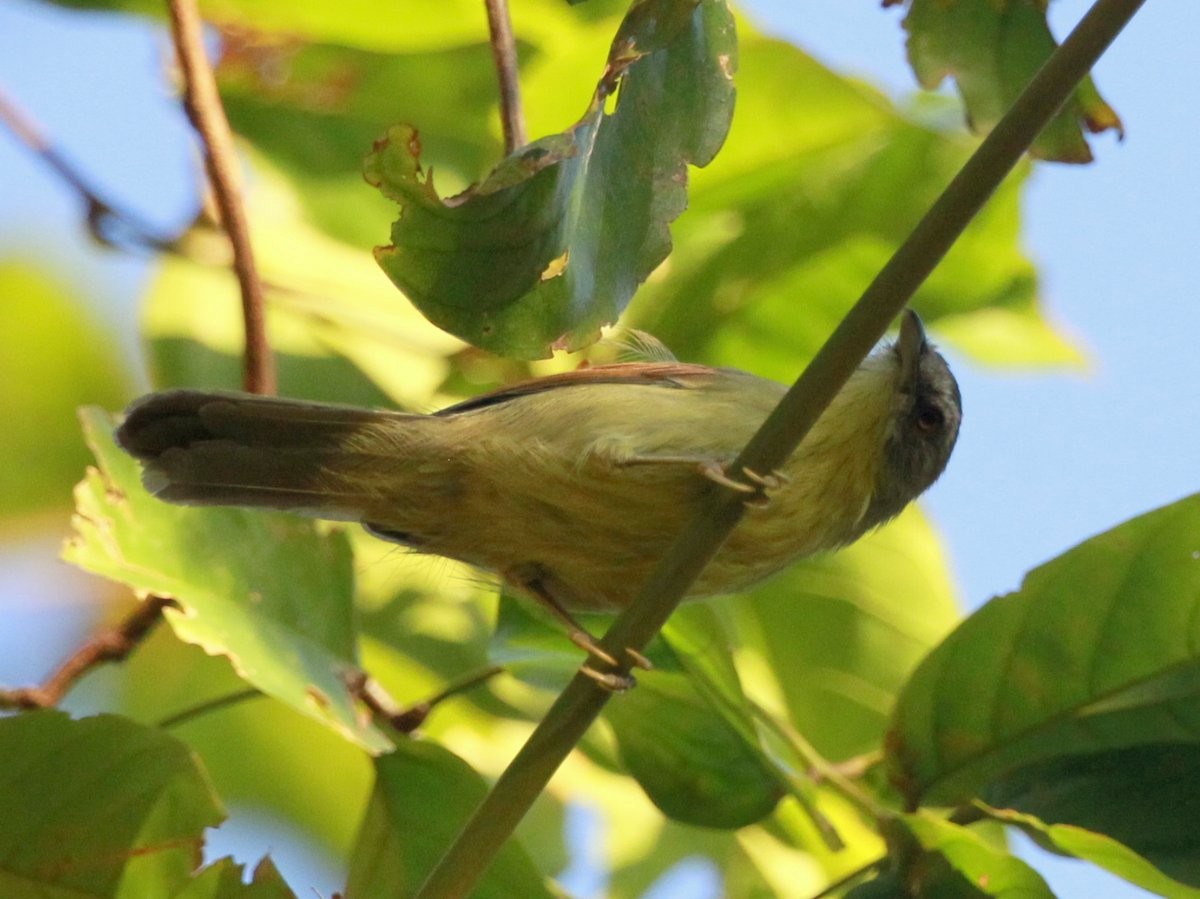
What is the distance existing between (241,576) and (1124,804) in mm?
1950

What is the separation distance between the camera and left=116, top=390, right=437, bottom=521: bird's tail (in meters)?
3.34

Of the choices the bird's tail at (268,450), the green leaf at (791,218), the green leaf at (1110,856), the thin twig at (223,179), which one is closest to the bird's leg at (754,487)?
the green leaf at (1110,856)

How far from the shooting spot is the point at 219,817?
2969mm

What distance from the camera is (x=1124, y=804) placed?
298 cm

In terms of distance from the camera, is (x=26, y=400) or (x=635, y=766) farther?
(x=26, y=400)

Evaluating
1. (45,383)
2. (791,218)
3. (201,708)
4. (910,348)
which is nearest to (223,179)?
(201,708)

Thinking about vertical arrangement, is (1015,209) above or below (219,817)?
above

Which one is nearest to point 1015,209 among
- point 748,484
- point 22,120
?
point 748,484

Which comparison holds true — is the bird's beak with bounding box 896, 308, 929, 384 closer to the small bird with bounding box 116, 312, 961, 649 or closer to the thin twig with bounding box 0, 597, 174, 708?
the small bird with bounding box 116, 312, 961, 649

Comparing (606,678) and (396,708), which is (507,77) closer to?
(396,708)

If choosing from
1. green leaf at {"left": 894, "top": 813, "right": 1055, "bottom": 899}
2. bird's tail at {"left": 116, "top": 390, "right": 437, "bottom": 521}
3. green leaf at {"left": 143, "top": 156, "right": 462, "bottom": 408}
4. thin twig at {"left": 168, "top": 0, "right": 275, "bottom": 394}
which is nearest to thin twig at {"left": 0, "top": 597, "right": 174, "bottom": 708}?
bird's tail at {"left": 116, "top": 390, "right": 437, "bottom": 521}

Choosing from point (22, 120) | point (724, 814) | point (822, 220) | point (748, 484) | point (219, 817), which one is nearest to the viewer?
point (748, 484)

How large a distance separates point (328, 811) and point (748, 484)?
2949 millimetres

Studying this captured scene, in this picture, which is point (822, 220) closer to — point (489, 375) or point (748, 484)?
point (489, 375)
